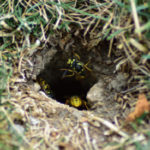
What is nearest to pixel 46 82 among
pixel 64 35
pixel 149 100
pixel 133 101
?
pixel 64 35

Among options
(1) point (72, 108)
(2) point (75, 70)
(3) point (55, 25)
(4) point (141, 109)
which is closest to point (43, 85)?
(2) point (75, 70)

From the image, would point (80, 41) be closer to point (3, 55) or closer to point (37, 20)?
point (37, 20)

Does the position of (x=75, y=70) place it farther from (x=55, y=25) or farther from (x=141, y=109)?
(x=141, y=109)

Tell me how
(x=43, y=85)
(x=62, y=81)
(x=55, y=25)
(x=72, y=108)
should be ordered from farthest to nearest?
1. (x=62, y=81)
2. (x=43, y=85)
3. (x=72, y=108)
4. (x=55, y=25)

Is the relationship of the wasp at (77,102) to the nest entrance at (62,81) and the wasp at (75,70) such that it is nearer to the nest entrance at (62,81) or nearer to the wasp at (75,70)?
the nest entrance at (62,81)

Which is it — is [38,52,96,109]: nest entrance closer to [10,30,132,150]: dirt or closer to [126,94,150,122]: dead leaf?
[10,30,132,150]: dirt

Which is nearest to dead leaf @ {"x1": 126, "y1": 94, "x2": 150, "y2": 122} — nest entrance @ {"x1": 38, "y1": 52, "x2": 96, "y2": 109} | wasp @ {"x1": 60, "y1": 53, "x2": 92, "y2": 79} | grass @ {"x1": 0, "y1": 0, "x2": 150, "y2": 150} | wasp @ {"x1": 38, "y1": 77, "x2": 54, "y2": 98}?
grass @ {"x1": 0, "y1": 0, "x2": 150, "y2": 150}

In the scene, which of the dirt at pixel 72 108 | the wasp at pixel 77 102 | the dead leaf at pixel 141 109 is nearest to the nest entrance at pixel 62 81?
the dirt at pixel 72 108
